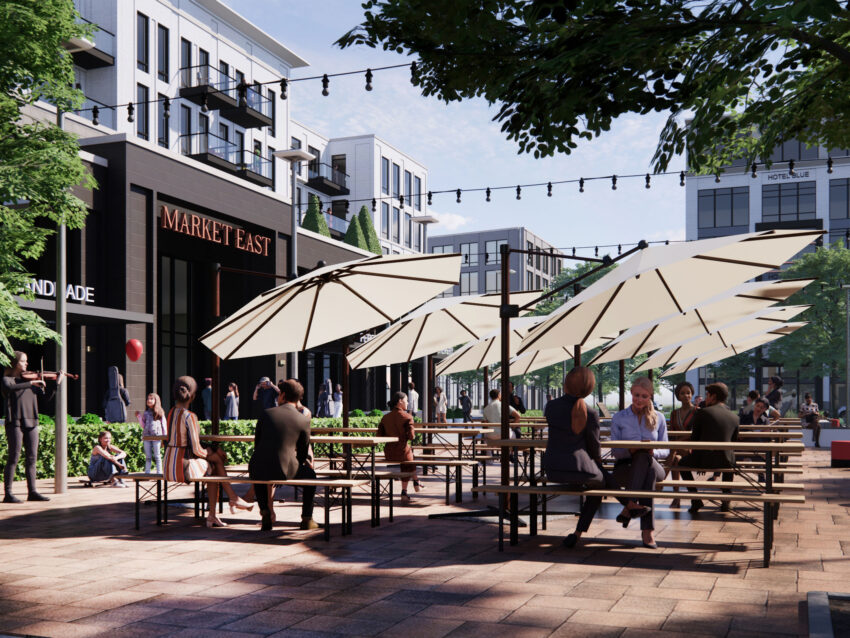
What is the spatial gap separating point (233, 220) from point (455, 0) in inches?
976

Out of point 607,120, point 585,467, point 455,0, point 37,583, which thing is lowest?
point 37,583

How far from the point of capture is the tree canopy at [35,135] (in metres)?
13.4

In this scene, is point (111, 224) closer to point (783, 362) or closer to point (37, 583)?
point (37, 583)

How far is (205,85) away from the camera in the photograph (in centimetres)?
3672

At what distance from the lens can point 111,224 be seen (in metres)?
25.0

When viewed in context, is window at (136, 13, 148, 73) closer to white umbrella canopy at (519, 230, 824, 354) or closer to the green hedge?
the green hedge

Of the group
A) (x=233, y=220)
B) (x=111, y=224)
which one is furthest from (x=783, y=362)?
(x=111, y=224)

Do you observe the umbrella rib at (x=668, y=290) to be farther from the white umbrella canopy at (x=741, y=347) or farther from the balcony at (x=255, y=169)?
the balcony at (x=255, y=169)

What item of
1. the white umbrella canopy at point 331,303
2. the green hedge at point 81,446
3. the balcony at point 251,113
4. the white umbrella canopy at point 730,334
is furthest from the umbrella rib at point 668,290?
the balcony at point 251,113

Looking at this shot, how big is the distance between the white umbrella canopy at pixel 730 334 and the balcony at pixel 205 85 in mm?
24235

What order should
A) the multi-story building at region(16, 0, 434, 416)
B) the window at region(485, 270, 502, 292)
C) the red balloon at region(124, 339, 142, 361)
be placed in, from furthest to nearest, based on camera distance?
the window at region(485, 270, 502, 292) < the multi-story building at region(16, 0, 434, 416) < the red balloon at region(124, 339, 142, 361)

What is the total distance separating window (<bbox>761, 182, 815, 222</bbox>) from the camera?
6506 cm

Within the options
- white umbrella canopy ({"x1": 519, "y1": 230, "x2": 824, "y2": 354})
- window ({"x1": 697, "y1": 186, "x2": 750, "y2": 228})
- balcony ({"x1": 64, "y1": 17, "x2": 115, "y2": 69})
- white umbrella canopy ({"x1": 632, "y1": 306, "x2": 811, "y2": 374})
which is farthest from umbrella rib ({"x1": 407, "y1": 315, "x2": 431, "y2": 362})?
window ({"x1": 697, "y1": 186, "x2": 750, "y2": 228})

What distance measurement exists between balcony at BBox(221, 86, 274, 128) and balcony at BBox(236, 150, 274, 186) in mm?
1600
